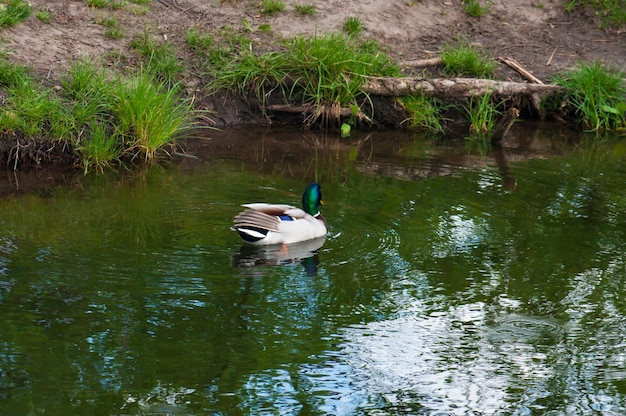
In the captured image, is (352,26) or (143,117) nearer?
(143,117)

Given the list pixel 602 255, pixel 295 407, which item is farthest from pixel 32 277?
pixel 602 255

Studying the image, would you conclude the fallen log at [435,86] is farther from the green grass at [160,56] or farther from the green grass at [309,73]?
the green grass at [160,56]

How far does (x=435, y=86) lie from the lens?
10.9 meters

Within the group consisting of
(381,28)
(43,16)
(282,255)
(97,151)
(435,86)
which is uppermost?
(381,28)

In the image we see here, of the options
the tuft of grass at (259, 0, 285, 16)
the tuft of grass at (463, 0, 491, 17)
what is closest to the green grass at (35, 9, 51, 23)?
the tuft of grass at (259, 0, 285, 16)

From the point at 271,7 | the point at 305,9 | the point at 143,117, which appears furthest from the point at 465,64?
the point at 143,117

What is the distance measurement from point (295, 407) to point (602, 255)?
3308 millimetres

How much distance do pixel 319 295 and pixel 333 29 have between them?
643 cm

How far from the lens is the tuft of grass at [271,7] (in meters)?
12.0

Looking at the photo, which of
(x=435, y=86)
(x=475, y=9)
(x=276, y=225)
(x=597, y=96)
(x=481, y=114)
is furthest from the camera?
(x=475, y=9)

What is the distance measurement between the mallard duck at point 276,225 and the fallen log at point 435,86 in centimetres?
385

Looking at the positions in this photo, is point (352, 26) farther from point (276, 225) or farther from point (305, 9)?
point (276, 225)

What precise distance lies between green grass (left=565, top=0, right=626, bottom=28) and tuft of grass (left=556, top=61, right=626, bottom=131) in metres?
2.11

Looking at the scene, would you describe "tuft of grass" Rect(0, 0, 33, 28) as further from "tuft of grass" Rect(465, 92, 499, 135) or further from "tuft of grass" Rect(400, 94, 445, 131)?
"tuft of grass" Rect(465, 92, 499, 135)
